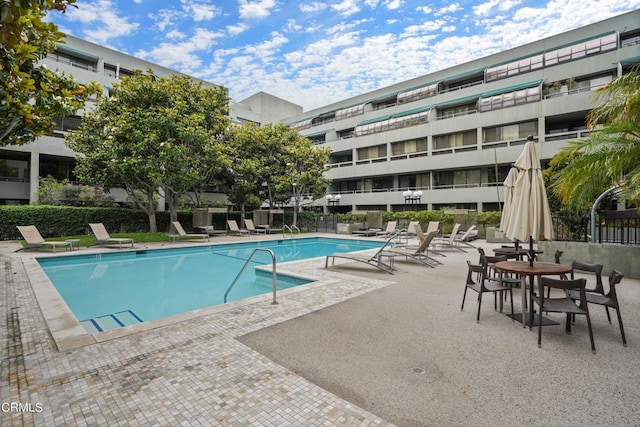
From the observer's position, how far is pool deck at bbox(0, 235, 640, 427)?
2432 millimetres

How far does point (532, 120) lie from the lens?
2356cm

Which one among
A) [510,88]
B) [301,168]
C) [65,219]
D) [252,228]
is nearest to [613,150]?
[252,228]

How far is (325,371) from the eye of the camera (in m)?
Answer: 3.11

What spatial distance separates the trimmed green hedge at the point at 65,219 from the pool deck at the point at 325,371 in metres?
14.0

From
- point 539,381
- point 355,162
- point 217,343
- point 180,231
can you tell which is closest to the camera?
point 539,381

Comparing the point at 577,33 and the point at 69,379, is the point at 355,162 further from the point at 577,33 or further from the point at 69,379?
the point at 69,379

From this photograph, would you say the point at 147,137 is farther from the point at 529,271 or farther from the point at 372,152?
the point at 372,152

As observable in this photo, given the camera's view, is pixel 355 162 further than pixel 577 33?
Yes

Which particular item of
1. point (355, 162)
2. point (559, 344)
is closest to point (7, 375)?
point (559, 344)

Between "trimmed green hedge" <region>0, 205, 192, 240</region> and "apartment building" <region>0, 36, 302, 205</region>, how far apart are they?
5562 millimetres

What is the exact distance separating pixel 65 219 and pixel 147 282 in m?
11.5

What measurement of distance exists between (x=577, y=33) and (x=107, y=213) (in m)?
33.8

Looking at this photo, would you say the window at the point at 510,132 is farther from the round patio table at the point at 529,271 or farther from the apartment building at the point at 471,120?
the round patio table at the point at 529,271

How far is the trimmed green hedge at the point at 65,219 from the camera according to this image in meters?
15.4
